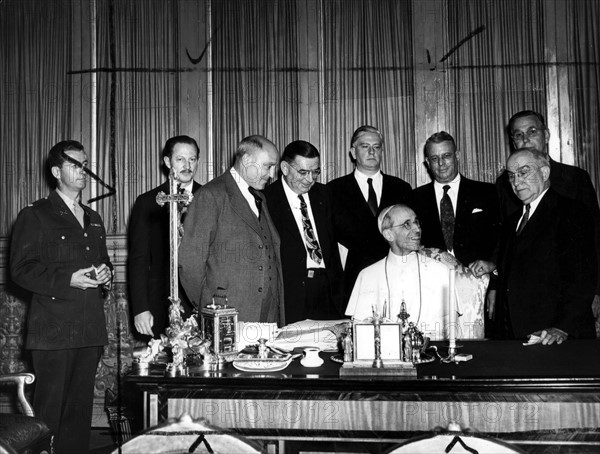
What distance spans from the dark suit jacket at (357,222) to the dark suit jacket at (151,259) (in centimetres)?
109

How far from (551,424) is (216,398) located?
4.39ft

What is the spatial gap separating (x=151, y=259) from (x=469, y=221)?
2327mm

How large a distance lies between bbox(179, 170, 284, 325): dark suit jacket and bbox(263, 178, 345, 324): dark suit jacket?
0.51 meters

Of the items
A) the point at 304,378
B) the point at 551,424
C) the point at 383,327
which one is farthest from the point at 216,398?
the point at 551,424

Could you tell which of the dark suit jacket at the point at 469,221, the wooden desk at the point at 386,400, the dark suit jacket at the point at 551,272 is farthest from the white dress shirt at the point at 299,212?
the wooden desk at the point at 386,400

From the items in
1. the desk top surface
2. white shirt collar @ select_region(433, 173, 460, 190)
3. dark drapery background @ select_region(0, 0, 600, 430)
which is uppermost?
dark drapery background @ select_region(0, 0, 600, 430)

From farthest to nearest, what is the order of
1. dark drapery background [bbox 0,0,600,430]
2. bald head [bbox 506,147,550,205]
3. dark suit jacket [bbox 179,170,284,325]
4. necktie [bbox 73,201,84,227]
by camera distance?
dark drapery background [bbox 0,0,600,430] < necktie [bbox 73,201,84,227] < bald head [bbox 506,147,550,205] < dark suit jacket [bbox 179,170,284,325]

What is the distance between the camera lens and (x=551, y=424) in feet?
9.05

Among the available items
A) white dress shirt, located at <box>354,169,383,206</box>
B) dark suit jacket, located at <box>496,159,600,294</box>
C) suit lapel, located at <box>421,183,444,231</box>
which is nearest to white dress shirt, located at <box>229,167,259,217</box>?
white dress shirt, located at <box>354,169,383,206</box>

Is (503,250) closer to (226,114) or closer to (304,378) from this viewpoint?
(304,378)

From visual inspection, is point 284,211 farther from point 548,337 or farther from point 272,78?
point 548,337

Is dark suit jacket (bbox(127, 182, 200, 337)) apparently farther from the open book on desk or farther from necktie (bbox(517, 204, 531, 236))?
necktie (bbox(517, 204, 531, 236))

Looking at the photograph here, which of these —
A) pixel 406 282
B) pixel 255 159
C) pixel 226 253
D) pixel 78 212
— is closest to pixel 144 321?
pixel 78 212

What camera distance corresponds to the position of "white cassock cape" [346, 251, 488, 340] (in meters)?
4.30
